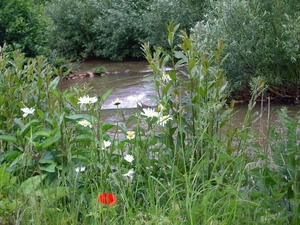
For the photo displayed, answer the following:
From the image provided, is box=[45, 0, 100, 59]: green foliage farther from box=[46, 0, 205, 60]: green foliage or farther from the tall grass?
the tall grass

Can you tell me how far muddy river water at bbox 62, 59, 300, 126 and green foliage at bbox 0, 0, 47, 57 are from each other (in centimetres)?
125

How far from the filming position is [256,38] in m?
8.53

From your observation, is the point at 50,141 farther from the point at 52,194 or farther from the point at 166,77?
the point at 166,77

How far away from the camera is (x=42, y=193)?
216cm

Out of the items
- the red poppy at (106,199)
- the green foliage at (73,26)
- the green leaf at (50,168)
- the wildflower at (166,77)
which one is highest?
the wildflower at (166,77)

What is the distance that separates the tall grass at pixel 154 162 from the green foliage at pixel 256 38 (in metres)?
5.67

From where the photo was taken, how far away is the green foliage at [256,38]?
8414 mm

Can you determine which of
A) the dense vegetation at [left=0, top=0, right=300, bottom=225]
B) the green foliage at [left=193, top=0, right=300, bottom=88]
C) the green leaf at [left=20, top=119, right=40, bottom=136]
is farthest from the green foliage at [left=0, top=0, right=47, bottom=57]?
the green leaf at [left=20, top=119, right=40, bottom=136]

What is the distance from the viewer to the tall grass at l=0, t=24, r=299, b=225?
6.91 feet

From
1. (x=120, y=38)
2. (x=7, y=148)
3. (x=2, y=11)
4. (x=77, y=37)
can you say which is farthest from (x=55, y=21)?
(x=7, y=148)

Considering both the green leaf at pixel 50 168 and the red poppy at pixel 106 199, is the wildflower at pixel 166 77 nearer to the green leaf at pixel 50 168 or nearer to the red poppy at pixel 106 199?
the green leaf at pixel 50 168

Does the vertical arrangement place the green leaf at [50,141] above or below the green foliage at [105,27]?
above

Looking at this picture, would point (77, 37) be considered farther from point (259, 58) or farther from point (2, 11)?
point (259, 58)

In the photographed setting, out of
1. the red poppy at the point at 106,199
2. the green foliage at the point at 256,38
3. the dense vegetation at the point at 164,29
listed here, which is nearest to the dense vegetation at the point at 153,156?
the red poppy at the point at 106,199
